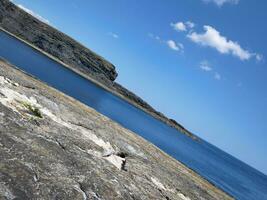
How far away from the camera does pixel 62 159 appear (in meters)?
15.9

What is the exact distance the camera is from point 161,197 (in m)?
18.6

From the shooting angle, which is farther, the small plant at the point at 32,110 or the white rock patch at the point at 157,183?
the white rock patch at the point at 157,183

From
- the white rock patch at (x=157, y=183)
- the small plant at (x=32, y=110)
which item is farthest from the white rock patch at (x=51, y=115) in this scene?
the white rock patch at (x=157, y=183)

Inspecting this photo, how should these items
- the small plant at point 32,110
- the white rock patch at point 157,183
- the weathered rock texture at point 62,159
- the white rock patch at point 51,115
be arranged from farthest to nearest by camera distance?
the white rock patch at point 157,183 < the small plant at point 32,110 < the white rock patch at point 51,115 < the weathered rock texture at point 62,159

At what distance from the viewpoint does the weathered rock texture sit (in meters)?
13.1

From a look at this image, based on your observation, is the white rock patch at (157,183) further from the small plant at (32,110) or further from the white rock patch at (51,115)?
the small plant at (32,110)

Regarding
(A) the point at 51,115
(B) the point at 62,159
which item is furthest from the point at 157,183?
(A) the point at 51,115

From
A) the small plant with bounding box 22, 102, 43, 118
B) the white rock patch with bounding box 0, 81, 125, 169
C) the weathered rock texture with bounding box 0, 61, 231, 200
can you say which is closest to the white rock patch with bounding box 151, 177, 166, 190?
the weathered rock texture with bounding box 0, 61, 231, 200

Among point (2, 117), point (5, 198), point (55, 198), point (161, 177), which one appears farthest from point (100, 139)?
point (5, 198)

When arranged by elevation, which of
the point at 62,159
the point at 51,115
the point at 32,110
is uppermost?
the point at 51,115

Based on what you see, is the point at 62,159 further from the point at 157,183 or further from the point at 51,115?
the point at 157,183

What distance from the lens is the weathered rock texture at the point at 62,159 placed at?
13094 mm

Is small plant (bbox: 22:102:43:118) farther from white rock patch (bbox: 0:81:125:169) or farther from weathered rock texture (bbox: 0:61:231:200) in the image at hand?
white rock patch (bbox: 0:81:125:169)

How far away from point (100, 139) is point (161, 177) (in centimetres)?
449
